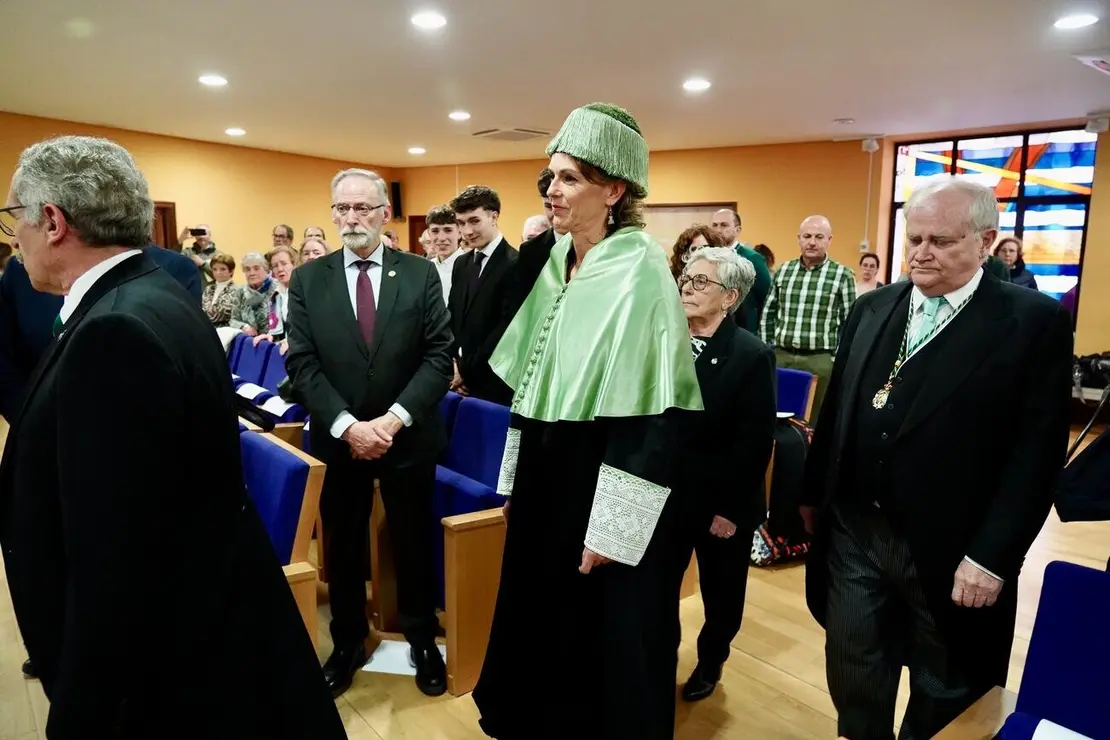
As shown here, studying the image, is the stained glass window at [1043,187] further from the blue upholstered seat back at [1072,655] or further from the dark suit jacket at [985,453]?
the blue upholstered seat back at [1072,655]

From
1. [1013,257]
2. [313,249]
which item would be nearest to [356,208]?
[313,249]

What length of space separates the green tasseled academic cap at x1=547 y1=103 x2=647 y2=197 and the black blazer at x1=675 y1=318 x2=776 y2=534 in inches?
34.2

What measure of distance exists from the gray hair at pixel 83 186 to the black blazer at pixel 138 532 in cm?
6

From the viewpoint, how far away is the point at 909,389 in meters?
1.53

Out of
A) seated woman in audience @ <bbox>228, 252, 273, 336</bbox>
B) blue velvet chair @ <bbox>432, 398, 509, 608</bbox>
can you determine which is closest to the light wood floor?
blue velvet chair @ <bbox>432, 398, 509, 608</bbox>

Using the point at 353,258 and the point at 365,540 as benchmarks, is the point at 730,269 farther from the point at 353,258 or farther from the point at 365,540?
the point at 365,540

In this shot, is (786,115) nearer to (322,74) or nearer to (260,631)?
(322,74)

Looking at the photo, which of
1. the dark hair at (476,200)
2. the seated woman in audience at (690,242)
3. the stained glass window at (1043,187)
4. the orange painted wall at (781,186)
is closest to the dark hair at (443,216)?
the dark hair at (476,200)

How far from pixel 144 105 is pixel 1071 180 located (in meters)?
9.50

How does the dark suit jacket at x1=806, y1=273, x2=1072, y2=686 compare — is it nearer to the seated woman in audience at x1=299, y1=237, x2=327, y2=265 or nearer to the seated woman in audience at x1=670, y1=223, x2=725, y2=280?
the seated woman in audience at x1=670, y1=223, x2=725, y2=280

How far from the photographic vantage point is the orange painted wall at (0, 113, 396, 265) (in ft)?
25.6

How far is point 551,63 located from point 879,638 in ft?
15.4

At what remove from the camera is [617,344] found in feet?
4.19

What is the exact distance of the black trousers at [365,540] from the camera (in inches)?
90.3
